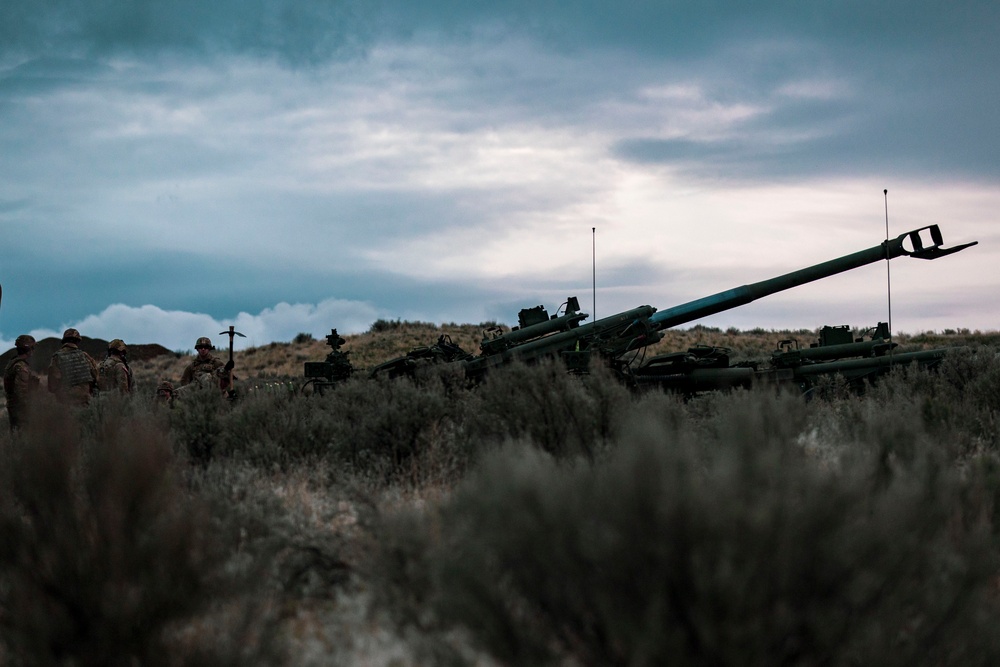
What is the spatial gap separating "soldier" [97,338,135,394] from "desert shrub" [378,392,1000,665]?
12424 millimetres

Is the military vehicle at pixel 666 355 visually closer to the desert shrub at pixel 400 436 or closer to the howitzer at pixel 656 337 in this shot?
the howitzer at pixel 656 337

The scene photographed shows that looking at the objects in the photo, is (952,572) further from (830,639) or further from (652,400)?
(652,400)

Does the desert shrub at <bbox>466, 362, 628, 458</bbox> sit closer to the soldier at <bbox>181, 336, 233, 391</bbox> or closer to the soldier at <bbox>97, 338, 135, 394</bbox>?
the soldier at <bbox>181, 336, 233, 391</bbox>

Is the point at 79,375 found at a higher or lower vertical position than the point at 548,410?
higher

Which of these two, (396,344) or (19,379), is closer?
(19,379)

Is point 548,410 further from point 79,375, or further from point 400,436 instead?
point 79,375

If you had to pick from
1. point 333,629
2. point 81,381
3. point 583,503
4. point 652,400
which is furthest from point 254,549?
point 81,381

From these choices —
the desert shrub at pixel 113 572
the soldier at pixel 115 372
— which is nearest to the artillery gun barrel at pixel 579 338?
the soldier at pixel 115 372

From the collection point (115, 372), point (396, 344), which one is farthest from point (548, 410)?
point (396, 344)

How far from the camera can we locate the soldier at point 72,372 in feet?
46.6

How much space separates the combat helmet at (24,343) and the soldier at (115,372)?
1.49 meters

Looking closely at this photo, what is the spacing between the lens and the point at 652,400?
Result: 9.67m

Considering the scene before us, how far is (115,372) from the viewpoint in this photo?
15.2 metres

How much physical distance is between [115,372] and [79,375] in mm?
893
